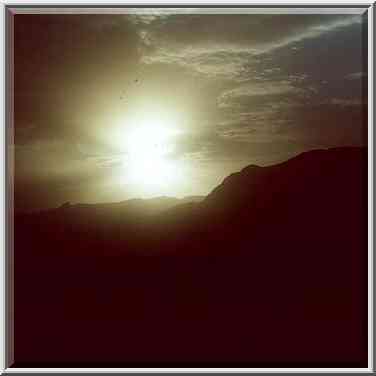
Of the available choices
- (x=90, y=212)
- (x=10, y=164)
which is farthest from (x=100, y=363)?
(x=10, y=164)

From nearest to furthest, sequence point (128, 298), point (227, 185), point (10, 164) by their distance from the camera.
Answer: point (10, 164) < point (128, 298) < point (227, 185)

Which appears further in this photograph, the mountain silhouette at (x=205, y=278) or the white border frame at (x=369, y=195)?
the mountain silhouette at (x=205, y=278)

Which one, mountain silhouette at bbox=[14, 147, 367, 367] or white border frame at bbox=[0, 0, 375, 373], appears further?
mountain silhouette at bbox=[14, 147, 367, 367]

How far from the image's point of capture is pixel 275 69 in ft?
7.84

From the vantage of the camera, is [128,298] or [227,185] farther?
[227,185]

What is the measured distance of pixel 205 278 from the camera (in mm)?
2428

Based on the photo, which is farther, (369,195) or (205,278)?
(205,278)

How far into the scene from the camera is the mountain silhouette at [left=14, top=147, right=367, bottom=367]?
2.29m

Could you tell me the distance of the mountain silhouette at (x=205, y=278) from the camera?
7.52ft

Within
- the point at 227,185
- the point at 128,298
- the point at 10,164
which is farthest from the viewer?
the point at 227,185

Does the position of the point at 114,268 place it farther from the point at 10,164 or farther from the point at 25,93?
the point at 25,93

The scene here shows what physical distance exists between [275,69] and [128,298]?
5.03 feet

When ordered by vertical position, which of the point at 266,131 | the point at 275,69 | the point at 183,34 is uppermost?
the point at 183,34

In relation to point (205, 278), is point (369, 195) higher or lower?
higher
